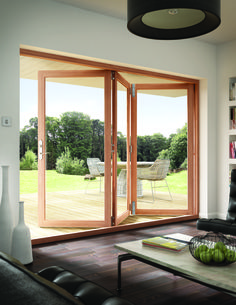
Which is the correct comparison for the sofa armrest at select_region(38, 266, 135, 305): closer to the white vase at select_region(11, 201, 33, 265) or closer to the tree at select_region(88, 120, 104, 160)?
the white vase at select_region(11, 201, 33, 265)

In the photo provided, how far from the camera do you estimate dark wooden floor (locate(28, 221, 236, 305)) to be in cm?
249

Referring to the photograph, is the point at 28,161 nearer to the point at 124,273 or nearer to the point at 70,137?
the point at 70,137

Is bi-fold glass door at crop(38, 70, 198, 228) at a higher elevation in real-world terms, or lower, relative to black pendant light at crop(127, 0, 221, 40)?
lower

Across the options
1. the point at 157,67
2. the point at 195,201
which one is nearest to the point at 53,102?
the point at 157,67

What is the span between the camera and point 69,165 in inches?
182

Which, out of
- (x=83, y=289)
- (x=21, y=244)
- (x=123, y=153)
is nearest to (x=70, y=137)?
(x=123, y=153)

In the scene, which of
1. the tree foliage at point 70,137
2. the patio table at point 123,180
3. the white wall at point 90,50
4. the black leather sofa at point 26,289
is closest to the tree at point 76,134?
the tree foliage at point 70,137

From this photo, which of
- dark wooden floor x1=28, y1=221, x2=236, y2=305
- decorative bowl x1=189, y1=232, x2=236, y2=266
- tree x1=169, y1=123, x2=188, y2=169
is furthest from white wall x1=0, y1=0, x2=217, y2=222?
decorative bowl x1=189, y1=232, x2=236, y2=266

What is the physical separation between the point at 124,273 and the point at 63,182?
1.91m

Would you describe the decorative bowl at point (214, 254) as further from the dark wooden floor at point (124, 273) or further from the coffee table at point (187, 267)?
the dark wooden floor at point (124, 273)

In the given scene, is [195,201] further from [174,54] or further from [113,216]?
[174,54]

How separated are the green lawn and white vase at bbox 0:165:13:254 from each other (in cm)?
120

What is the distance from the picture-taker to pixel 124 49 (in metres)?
4.54

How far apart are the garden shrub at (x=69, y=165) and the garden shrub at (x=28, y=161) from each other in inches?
20.9
